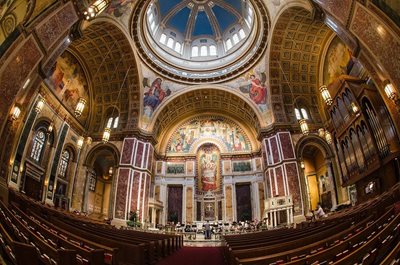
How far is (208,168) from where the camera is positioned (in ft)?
88.4

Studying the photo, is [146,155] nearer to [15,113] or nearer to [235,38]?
[15,113]

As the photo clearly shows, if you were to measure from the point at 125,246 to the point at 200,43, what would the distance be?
26.8 metres

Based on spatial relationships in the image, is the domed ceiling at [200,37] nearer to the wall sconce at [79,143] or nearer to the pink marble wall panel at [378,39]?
the wall sconce at [79,143]

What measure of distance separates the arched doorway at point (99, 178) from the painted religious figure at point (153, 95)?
15.9 ft

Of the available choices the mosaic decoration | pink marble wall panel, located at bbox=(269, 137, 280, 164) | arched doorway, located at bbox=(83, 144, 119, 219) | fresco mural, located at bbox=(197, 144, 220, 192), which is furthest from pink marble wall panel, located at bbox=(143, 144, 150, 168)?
pink marble wall panel, located at bbox=(269, 137, 280, 164)

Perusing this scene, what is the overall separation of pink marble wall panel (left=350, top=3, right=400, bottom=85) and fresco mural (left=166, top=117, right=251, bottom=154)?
18536 mm

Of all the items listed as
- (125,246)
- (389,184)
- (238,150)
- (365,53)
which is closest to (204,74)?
(238,150)

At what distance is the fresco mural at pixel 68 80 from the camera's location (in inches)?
666

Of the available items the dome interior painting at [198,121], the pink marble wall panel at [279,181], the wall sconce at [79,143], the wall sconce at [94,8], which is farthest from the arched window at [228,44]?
the wall sconce at [94,8]

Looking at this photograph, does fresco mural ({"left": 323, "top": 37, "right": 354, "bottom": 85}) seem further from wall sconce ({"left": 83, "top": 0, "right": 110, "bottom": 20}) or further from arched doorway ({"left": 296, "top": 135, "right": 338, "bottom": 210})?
wall sconce ({"left": 83, "top": 0, "right": 110, "bottom": 20})

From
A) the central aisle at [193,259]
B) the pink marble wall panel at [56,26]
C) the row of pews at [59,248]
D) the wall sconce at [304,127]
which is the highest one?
the pink marble wall panel at [56,26]

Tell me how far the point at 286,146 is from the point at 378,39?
487 inches

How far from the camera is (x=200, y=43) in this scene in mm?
27781

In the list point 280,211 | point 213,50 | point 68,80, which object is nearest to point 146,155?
point 68,80
